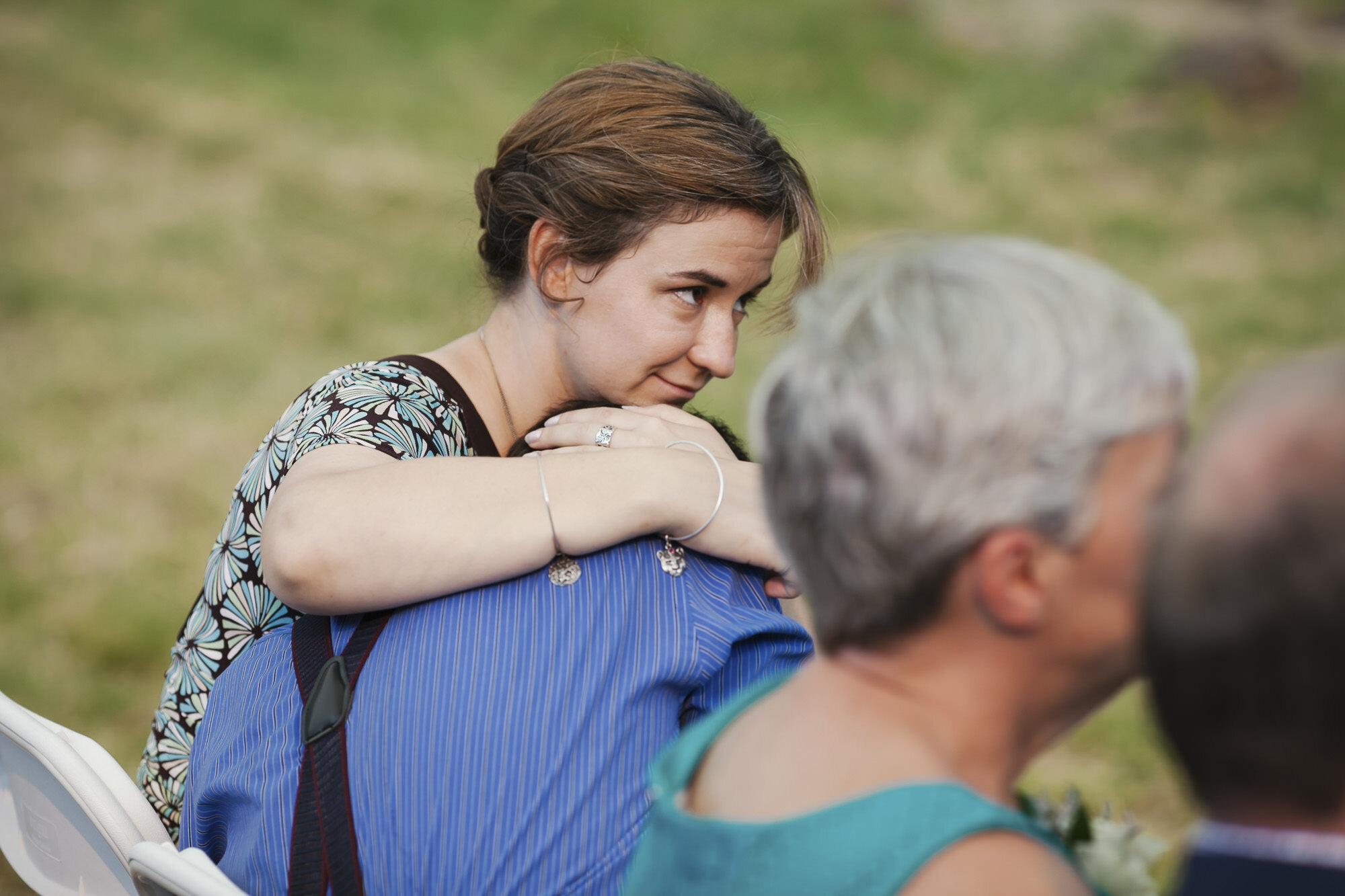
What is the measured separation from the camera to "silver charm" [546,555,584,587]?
1.51 meters

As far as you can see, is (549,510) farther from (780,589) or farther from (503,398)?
(503,398)

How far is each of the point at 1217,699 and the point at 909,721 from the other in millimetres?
311

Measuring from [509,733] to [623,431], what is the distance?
2.08ft

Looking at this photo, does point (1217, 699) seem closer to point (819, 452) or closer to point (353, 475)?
point (819, 452)

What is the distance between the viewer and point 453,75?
11656mm

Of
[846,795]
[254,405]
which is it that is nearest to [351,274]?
[254,405]

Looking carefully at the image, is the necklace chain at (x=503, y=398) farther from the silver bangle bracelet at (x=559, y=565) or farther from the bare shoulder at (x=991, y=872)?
the bare shoulder at (x=991, y=872)

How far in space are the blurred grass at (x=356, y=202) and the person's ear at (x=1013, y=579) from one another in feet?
7.61

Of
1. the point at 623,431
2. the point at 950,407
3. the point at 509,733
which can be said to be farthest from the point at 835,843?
the point at 623,431

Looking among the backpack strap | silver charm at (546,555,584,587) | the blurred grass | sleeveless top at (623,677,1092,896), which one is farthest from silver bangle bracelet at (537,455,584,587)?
the blurred grass

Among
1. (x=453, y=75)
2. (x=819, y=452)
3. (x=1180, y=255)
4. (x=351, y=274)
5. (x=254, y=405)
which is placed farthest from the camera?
(x=453, y=75)

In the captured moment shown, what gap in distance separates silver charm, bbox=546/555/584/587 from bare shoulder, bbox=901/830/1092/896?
2.19ft

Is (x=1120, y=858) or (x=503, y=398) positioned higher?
(x=503, y=398)

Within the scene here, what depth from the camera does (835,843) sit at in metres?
0.99
